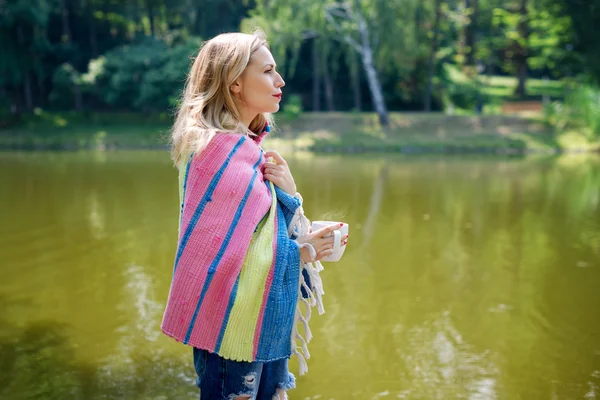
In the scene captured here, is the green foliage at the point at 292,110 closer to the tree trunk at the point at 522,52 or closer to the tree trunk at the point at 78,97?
the tree trunk at the point at 78,97

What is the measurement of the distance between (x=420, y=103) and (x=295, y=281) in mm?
31137

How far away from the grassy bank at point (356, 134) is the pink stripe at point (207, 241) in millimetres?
20203

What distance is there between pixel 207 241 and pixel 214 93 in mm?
465

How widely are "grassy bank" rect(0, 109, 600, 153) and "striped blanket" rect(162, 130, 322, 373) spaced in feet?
66.3

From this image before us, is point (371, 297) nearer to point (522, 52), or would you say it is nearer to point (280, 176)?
point (280, 176)

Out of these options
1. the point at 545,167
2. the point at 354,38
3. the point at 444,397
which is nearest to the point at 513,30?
the point at 354,38

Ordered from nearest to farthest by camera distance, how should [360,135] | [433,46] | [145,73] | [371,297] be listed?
[371,297] → [360,135] → [145,73] → [433,46]

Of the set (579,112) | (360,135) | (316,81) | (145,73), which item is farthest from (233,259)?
(316,81)

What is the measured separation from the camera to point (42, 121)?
96.9 ft

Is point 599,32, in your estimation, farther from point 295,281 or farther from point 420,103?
point 295,281

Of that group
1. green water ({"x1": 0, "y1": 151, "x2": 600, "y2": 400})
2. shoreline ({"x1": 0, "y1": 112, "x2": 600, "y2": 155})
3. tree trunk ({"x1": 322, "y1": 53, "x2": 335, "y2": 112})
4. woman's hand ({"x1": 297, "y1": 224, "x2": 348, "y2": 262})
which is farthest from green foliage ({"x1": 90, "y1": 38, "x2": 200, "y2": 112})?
woman's hand ({"x1": 297, "y1": 224, "x2": 348, "y2": 262})

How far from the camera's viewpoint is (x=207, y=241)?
1.97 m

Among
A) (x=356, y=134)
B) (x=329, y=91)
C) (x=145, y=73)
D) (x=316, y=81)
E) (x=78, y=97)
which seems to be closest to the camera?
(x=356, y=134)

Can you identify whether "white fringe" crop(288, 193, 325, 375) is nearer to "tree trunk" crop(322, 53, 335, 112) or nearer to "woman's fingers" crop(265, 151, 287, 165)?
"woman's fingers" crop(265, 151, 287, 165)
